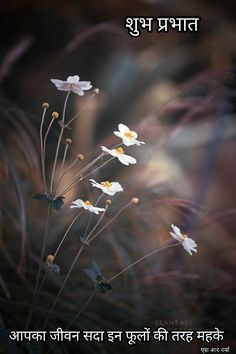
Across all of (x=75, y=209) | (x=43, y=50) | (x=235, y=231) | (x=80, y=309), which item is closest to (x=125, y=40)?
(x=43, y=50)

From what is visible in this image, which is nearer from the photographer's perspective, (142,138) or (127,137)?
(127,137)

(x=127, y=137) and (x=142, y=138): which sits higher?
(x=142, y=138)

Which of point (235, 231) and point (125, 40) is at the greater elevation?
point (125, 40)

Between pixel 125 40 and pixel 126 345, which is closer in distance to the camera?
pixel 126 345

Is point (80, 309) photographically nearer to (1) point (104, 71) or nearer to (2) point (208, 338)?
(2) point (208, 338)

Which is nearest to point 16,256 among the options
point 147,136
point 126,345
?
point 126,345

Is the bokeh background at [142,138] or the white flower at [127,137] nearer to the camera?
the white flower at [127,137]

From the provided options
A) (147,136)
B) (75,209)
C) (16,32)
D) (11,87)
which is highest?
(16,32)

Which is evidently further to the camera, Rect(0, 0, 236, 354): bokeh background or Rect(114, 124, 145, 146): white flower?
Rect(0, 0, 236, 354): bokeh background
